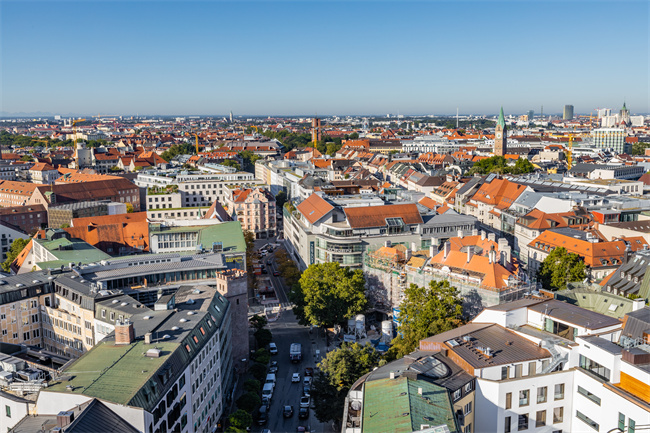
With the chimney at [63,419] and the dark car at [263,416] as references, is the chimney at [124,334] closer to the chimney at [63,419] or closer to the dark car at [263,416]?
the chimney at [63,419]

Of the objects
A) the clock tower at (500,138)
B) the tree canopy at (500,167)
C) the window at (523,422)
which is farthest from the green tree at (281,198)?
the window at (523,422)

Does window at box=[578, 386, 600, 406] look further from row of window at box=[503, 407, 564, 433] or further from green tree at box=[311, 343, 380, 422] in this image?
green tree at box=[311, 343, 380, 422]

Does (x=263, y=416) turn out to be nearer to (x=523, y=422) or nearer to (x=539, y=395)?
(x=523, y=422)

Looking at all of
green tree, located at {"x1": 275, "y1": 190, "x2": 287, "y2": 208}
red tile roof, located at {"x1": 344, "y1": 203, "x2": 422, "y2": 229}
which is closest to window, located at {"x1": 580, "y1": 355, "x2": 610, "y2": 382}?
red tile roof, located at {"x1": 344, "y1": 203, "x2": 422, "y2": 229}

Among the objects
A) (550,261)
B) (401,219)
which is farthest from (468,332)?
(401,219)

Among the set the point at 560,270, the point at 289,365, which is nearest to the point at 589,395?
the point at 289,365

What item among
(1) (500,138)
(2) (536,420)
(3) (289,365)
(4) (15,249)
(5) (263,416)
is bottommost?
(3) (289,365)

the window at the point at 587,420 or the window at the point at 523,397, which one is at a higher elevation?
the window at the point at 523,397
